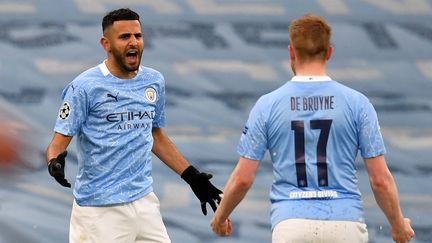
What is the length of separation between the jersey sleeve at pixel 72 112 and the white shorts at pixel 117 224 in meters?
0.43

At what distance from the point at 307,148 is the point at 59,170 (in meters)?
1.42

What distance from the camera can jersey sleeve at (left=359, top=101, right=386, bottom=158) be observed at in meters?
5.39

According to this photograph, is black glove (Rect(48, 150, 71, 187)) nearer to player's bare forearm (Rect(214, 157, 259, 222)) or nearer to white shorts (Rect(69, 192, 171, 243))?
white shorts (Rect(69, 192, 171, 243))

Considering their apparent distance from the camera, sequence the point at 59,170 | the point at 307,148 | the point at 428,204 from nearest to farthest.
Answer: the point at 307,148, the point at 59,170, the point at 428,204

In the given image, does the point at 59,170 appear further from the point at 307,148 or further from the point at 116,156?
the point at 307,148

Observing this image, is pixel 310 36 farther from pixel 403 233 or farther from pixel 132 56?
pixel 132 56

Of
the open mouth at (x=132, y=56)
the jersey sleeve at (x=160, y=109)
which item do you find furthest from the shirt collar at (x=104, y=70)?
the jersey sleeve at (x=160, y=109)

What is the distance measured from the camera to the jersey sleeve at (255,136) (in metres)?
5.41

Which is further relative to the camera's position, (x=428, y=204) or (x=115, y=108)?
(x=428, y=204)

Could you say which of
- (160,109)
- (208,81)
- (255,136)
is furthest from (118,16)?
(208,81)

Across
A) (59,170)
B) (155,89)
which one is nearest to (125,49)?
(155,89)

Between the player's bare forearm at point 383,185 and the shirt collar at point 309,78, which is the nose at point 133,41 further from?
the player's bare forearm at point 383,185

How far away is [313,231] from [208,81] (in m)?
4.42

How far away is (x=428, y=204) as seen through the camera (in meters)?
9.45
